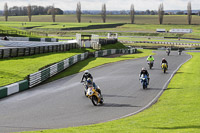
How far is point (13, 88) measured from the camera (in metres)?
23.2

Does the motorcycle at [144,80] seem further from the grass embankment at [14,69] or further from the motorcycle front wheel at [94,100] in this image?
the grass embankment at [14,69]

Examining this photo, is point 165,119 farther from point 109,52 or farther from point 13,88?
point 109,52

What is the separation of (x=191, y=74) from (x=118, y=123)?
1978 centimetres

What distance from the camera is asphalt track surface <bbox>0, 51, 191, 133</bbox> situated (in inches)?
612

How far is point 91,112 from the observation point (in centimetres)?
1741

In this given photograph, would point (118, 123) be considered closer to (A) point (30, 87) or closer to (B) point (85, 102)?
(B) point (85, 102)

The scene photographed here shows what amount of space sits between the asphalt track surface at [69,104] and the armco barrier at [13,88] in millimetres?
509

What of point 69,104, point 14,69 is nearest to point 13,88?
point 69,104

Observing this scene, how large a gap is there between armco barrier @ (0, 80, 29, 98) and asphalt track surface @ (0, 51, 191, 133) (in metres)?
0.51

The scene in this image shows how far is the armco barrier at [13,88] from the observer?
2195cm

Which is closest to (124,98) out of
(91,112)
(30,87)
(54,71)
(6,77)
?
(91,112)

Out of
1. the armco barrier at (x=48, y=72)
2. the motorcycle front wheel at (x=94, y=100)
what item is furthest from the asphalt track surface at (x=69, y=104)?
the armco barrier at (x=48, y=72)

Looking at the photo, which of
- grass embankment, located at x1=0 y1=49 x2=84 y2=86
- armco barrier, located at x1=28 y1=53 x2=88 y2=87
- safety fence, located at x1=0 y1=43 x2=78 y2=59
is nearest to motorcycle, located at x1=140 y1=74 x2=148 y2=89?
armco barrier, located at x1=28 y1=53 x2=88 y2=87

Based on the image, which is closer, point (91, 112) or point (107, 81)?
point (91, 112)
